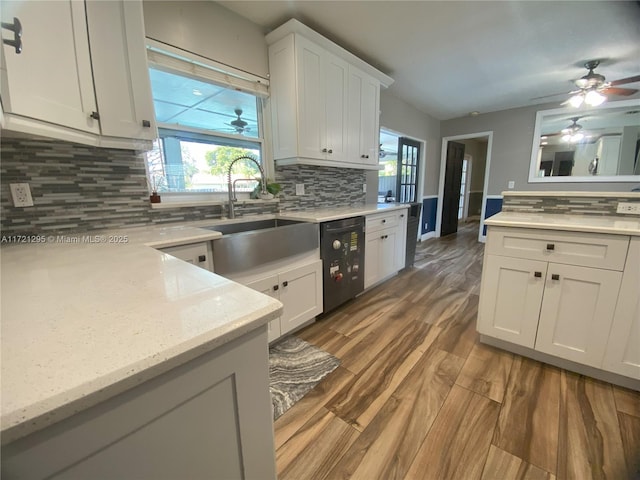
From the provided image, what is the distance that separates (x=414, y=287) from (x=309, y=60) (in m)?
2.48

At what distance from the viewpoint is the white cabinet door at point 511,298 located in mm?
1606

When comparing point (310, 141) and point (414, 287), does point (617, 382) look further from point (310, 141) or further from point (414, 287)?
point (310, 141)

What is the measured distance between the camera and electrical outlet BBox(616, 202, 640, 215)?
1.58 meters

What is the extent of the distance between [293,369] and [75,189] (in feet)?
5.44

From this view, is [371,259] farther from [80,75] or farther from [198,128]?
[80,75]

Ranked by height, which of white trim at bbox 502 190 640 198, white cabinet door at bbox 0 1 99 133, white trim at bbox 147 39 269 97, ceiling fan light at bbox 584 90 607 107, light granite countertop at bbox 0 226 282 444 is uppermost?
ceiling fan light at bbox 584 90 607 107

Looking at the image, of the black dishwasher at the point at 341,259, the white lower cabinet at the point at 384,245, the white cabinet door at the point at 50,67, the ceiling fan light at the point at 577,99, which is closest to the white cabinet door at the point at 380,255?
the white lower cabinet at the point at 384,245

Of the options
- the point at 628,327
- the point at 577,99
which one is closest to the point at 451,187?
the point at 577,99

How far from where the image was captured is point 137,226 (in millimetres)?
1694

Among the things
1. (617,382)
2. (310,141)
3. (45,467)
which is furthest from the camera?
(310,141)

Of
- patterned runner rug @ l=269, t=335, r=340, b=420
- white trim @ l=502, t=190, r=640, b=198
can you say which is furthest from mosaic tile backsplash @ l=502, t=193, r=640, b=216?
patterned runner rug @ l=269, t=335, r=340, b=420

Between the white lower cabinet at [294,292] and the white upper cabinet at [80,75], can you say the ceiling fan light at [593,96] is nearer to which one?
the white lower cabinet at [294,292]

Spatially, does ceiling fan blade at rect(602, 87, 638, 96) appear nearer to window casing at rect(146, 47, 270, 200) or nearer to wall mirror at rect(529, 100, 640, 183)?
wall mirror at rect(529, 100, 640, 183)

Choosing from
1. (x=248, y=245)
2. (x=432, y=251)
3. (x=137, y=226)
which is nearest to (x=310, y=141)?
(x=248, y=245)
